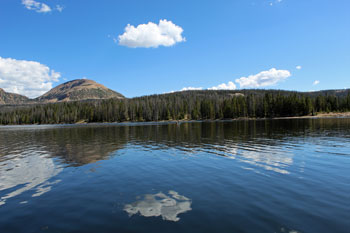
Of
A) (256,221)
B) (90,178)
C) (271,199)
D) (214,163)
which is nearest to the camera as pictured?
(256,221)

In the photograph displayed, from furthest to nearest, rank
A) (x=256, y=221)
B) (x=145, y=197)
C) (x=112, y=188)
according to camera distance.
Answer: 1. (x=112, y=188)
2. (x=145, y=197)
3. (x=256, y=221)

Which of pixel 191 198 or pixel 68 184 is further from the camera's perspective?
pixel 68 184

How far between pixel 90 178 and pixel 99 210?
718cm

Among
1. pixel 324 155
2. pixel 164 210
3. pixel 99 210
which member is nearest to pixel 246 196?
pixel 164 210

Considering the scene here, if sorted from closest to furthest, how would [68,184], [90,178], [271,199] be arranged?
1. [271,199]
2. [68,184]
3. [90,178]

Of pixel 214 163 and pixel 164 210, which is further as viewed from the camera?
pixel 214 163

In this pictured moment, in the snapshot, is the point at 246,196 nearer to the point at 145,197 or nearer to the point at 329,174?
the point at 145,197

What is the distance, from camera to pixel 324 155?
24234 millimetres

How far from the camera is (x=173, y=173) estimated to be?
18.5 metres

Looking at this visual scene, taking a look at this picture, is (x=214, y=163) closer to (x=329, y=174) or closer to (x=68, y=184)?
(x=329, y=174)

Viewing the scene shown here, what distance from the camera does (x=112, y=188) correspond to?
1500 cm

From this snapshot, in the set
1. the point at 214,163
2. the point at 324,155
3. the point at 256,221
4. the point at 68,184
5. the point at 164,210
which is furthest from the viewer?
the point at 324,155

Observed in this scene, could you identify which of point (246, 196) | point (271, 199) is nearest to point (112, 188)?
point (246, 196)

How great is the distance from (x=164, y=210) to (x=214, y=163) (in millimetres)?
11661
